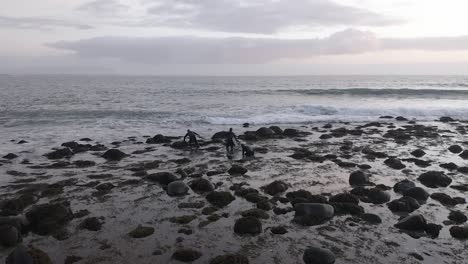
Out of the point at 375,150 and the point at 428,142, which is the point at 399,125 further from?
the point at 375,150

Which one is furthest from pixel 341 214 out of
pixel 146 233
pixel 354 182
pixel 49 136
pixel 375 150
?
pixel 49 136

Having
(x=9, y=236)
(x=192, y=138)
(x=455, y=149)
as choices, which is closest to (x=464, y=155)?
(x=455, y=149)

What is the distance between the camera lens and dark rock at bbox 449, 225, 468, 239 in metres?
11.0

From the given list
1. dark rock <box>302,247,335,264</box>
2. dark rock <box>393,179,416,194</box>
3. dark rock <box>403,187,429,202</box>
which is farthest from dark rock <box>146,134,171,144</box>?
dark rock <box>302,247,335,264</box>

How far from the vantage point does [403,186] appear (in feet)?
49.5

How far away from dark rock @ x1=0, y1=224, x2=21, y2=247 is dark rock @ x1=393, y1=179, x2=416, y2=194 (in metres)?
13.1

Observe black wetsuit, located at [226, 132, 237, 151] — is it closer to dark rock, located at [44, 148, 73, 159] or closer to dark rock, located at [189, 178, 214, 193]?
dark rock, located at [189, 178, 214, 193]

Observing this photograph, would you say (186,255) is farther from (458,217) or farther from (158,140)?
(158,140)

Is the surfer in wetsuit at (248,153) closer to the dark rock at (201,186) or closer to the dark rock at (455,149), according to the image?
the dark rock at (201,186)

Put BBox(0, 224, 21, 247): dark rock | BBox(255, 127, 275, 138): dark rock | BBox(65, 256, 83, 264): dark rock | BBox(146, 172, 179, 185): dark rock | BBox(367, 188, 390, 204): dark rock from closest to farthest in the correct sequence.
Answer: BBox(65, 256, 83, 264): dark rock
BBox(0, 224, 21, 247): dark rock
BBox(367, 188, 390, 204): dark rock
BBox(146, 172, 179, 185): dark rock
BBox(255, 127, 275, 138): dark rock

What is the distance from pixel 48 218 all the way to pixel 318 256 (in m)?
8.23

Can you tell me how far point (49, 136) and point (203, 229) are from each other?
884 inches

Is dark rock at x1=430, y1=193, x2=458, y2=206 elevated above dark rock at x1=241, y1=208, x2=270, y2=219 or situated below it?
above

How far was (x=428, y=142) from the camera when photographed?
26.1m
